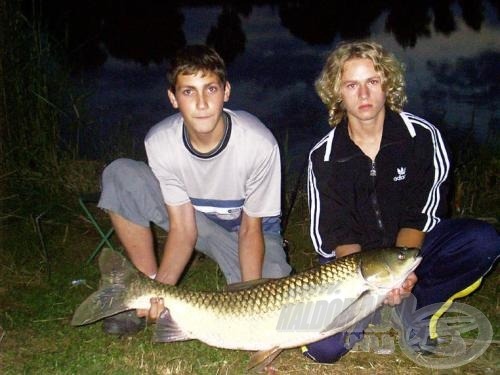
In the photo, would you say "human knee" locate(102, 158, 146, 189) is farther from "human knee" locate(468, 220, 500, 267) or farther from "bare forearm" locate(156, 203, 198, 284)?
"human knee" locate(468, 220, 500, 267)

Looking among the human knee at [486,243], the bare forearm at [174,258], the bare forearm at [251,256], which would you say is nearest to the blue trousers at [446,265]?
the human knee at [486,243]

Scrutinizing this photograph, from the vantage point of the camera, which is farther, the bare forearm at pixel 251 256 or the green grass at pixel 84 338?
the bare forearm at pixel 251 256

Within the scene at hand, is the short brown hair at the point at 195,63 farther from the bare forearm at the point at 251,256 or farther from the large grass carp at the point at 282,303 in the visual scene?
the large grass carp at the point at 282,303

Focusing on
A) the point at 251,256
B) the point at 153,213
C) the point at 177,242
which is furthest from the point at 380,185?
the point at 153,213

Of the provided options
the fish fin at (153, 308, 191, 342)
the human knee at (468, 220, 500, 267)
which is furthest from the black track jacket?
the fish fin at (153, 308, 191, 342)

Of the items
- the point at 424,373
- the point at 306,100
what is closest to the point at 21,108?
the point at 424,373

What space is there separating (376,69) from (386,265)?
1069 mm

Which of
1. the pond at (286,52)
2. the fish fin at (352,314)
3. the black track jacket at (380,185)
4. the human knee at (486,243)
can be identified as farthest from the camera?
the pond at (286,52)

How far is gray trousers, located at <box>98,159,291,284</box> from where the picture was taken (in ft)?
11.9

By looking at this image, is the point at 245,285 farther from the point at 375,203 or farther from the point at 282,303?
the point at 375,203

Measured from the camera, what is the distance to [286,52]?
47.2 ft

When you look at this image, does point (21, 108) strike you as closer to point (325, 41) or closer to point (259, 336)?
point (259, 336)

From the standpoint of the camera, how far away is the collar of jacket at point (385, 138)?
3.32m

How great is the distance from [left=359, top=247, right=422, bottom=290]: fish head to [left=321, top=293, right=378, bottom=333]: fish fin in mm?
73
